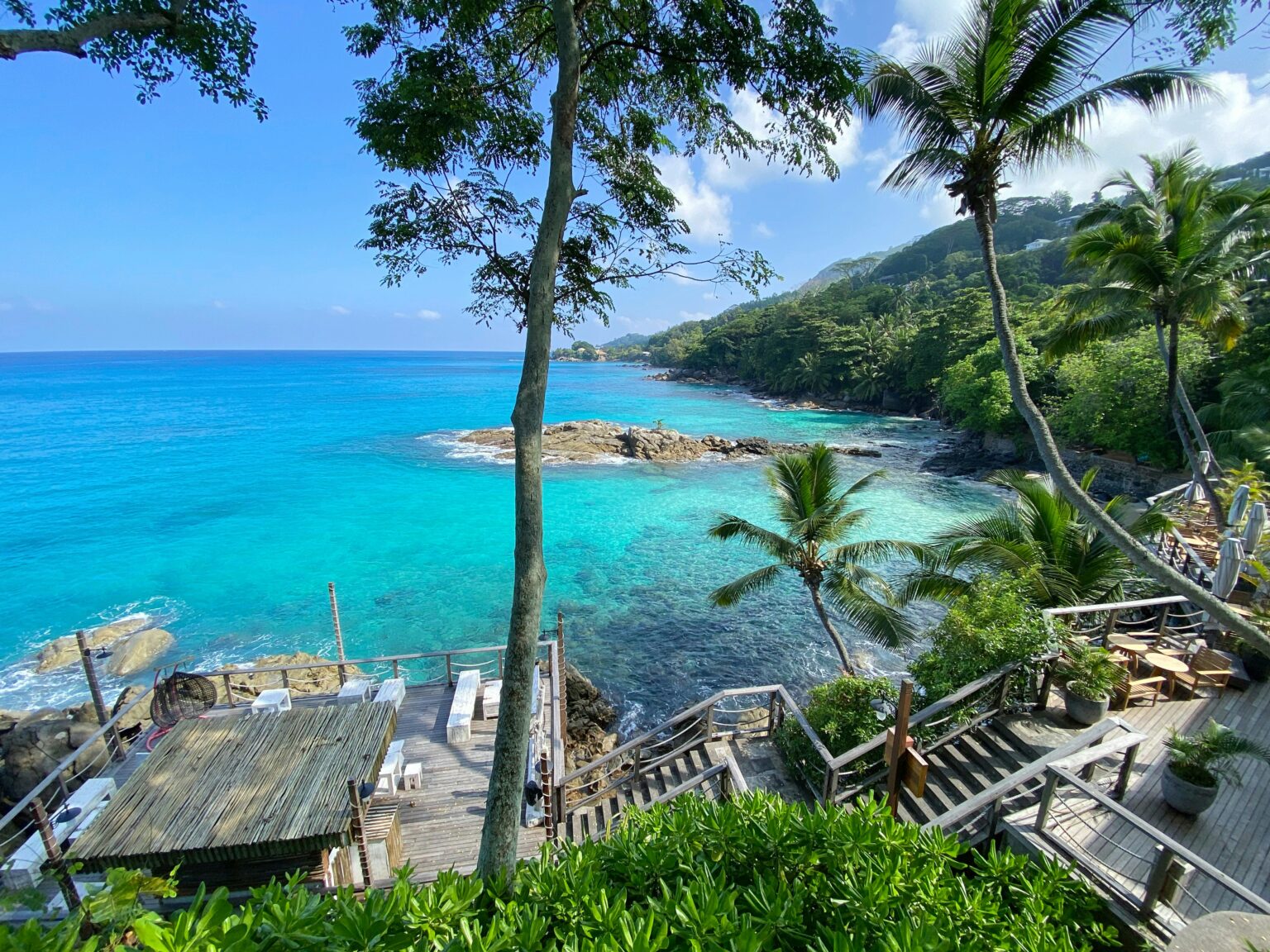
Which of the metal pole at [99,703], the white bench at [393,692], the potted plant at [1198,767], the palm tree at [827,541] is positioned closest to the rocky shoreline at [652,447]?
the palm tree at [827,541]

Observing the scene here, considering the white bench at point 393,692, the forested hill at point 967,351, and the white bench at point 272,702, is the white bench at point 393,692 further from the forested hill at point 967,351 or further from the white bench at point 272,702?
the forested hill at point 967,351

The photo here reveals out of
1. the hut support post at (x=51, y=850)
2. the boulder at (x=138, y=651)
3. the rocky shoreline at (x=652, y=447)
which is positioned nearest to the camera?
the hut support post at (x=51, y=850)

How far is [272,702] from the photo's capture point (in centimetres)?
911

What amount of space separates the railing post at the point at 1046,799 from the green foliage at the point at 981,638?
1.94 meters

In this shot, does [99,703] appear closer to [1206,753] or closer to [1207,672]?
[1206,753]

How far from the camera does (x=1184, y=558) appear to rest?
34.1 feet

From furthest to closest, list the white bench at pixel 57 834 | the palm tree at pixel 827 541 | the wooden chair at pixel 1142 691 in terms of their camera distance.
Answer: the palm tree at pixel 827 541 → the wooden chair at pixel 1142 691 → the white bench at pixel 57 834

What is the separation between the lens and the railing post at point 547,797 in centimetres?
680

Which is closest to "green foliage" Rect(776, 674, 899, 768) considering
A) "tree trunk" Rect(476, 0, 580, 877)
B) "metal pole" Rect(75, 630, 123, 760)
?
"tree trunk" Rect(476, 0, 580, 877)

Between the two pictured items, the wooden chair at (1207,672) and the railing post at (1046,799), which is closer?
the railing post at (1046,799)

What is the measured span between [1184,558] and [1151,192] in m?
7.01

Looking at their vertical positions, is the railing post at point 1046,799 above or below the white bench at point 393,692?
above

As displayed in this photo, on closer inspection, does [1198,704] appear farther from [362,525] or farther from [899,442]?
[899,442]

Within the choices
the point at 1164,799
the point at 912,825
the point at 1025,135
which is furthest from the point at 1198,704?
the point at 1025,135
